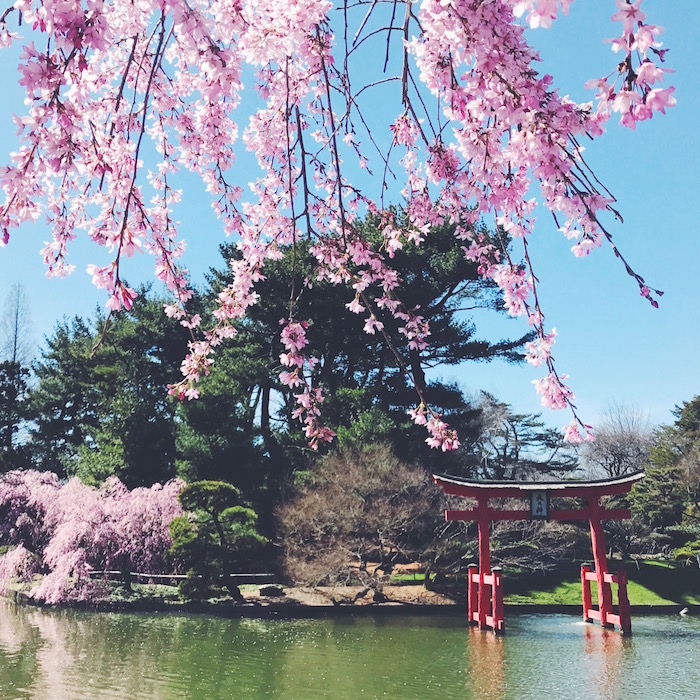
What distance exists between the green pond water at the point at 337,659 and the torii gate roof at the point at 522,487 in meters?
1.86

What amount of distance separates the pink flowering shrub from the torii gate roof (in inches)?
213

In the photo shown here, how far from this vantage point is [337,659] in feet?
24.7

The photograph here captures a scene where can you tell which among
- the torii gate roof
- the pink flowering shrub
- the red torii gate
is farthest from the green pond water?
the pink flowering shrub

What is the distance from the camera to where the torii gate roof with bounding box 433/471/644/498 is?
10.0 meters

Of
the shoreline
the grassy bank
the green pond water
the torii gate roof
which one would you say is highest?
the torii gate roof

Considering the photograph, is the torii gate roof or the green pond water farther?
the torii gate roof

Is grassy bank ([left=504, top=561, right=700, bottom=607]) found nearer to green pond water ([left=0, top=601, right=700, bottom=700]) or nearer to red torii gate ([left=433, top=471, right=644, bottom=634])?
green pond water ([left=0, top=601, right=700, bottom=700])

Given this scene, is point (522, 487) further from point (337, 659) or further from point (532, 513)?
point (337, 659)

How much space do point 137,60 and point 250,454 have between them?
1247cm

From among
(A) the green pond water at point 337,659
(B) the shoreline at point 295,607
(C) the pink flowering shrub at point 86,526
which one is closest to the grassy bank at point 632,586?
(B) the shoreline at point 295,607

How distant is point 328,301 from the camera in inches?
594

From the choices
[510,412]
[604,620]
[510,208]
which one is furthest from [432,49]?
[510,412]

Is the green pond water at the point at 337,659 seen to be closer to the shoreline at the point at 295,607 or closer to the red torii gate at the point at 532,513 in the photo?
the red torii gate at the point at 532,513

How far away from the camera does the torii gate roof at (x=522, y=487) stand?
10.0 metres
